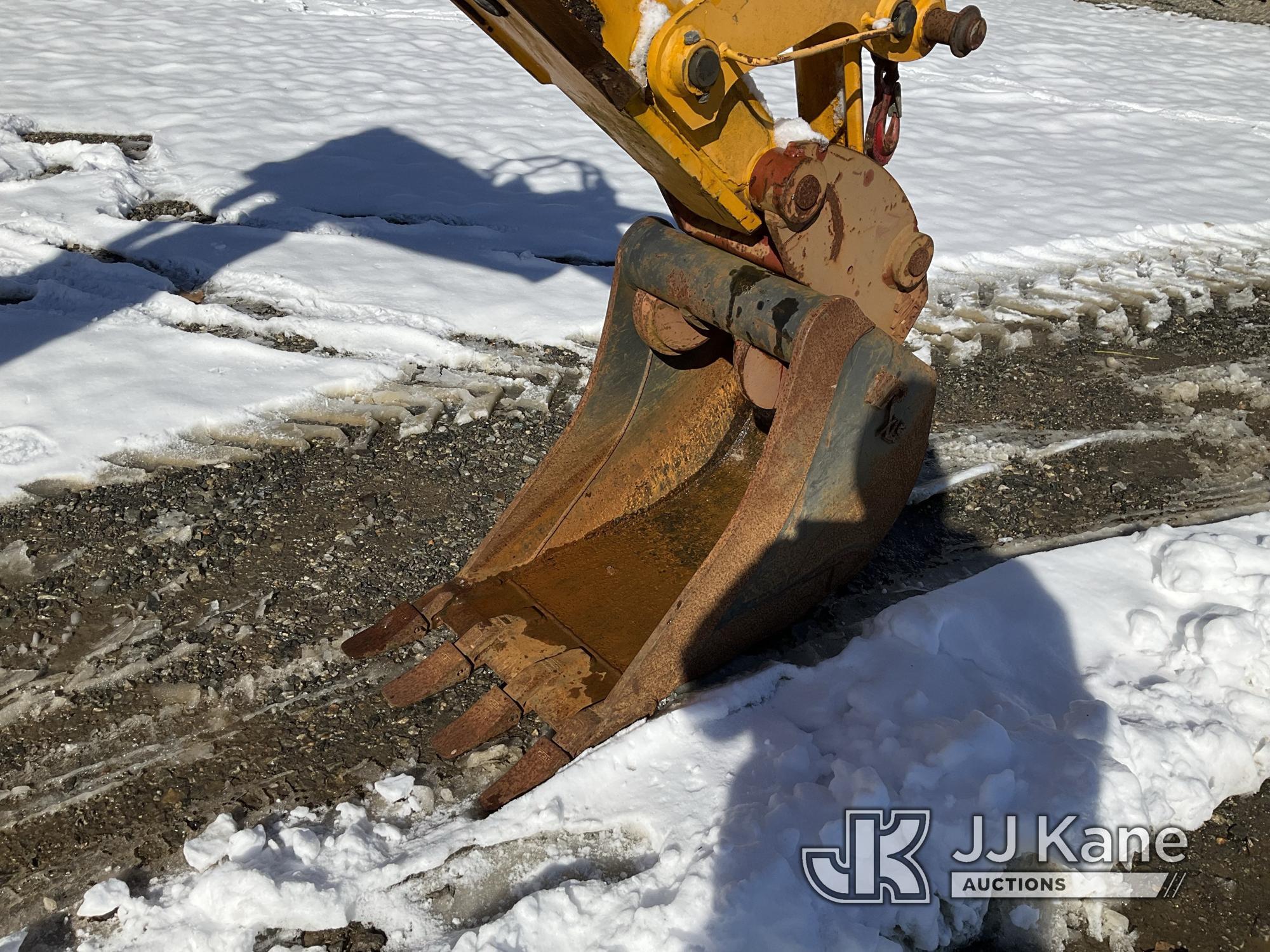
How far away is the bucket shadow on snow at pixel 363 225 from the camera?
5074 millimetres

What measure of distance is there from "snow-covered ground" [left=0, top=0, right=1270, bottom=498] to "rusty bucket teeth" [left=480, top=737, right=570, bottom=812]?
7.13ft

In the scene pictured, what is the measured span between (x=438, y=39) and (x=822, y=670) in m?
7.95

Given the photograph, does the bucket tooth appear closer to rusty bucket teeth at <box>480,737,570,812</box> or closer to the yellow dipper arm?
rusty bucket teeth at <box>480,737,570,812</box>

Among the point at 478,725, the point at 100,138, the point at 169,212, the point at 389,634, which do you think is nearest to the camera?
the point at 478,725

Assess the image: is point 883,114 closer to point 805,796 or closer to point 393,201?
point 805,796

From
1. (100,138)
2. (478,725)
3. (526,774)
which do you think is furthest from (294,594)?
(100,138)

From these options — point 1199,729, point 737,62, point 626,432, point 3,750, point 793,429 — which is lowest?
point 3,750

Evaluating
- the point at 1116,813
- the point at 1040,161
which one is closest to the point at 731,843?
the point at 1116,813

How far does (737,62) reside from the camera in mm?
2674

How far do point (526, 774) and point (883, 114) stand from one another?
2.05 metres

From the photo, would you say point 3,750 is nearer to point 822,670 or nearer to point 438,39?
point 822,670

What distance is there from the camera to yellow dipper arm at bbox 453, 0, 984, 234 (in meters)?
2.52

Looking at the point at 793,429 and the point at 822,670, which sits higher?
the point at 793,429

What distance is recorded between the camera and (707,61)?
2521 millimetres
